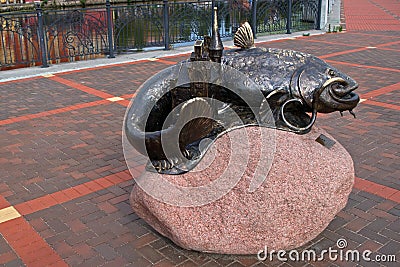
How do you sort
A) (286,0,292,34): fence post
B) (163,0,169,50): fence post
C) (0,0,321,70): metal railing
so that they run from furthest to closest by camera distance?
1. (286,0,292,34): fence post
2. (163,0,169,50): fence post
3. (0,0,321,70): metal railing

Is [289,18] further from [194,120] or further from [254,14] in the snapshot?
[194,120]

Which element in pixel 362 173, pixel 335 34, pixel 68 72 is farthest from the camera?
pixel 335 34

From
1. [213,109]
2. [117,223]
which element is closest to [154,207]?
[117,223]

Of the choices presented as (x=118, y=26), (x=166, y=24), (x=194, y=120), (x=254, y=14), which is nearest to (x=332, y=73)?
(x=194, y=120)

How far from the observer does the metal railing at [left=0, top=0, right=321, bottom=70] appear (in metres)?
11.7

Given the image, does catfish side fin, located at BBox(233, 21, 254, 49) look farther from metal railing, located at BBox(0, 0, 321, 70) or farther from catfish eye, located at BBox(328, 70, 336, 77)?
metal railing, located at BBox(0, 0, 321, 70)

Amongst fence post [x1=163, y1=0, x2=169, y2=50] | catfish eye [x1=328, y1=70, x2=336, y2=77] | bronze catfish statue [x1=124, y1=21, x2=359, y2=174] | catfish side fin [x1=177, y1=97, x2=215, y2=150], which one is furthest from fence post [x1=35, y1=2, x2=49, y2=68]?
catfish eye [x1=328, y1=70, x2=336, y2=77]

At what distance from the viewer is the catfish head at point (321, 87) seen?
3916 millimetres

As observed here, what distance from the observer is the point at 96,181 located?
5.04 metres

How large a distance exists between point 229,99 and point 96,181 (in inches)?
76.7

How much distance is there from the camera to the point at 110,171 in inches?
208

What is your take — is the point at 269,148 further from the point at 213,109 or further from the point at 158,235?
the point at 158,235

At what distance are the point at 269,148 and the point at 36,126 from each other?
14.6 ft

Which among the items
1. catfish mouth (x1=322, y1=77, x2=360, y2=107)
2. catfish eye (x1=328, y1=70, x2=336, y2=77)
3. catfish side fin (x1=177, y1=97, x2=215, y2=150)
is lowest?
catfish side fin (x1=177, y1=97, x2=215, y2=150)
